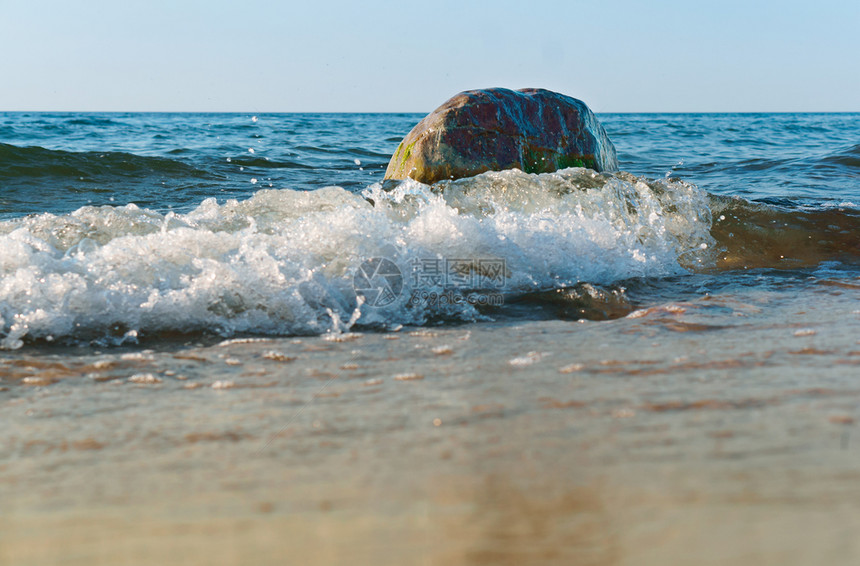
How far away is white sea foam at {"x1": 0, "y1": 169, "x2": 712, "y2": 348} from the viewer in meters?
2.76

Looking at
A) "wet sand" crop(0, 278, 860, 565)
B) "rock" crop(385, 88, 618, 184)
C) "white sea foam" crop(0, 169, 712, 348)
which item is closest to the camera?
"wet sand" crop(0, 278, 860, 565)

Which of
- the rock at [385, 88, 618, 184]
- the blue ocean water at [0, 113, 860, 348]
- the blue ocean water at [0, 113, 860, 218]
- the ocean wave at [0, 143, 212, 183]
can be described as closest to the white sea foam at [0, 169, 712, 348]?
the blue ocean water at [0, 113, 860, 348]

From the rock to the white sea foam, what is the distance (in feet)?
2.34

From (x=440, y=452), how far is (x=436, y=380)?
517 mm

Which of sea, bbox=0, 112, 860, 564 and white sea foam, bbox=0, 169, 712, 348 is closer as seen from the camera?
sea, bbox=0, 112, 860, 564

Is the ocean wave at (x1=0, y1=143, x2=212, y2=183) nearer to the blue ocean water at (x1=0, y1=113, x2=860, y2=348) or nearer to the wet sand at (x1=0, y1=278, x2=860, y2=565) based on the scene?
the blue ocean water at (x1=0, y1=113, x2=860, y2=348)

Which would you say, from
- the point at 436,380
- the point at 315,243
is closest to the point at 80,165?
the point at 315,243

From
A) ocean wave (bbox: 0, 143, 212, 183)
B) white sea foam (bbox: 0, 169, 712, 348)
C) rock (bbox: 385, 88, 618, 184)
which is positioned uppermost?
rock (bbox: 385, 88, 618, 184)

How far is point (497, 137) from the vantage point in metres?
5.48

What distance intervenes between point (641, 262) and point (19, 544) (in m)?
3.37

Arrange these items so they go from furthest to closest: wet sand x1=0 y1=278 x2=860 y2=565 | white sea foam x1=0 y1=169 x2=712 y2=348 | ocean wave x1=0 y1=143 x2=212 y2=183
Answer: ocean wave x1=0 y1=143 x2=212 y2=183
white sea foam x1=0 y1=169 x2=712 y2=348
wet sand x1=0 y1=278 x2=860 y2=565

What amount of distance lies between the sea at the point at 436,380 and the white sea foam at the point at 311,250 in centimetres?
2

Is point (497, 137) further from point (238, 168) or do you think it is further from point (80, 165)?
point (80, 165)

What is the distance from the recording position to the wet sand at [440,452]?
49.6 inches
